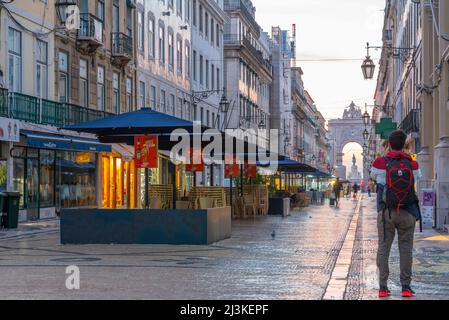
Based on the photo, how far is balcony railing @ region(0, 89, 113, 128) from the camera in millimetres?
27267

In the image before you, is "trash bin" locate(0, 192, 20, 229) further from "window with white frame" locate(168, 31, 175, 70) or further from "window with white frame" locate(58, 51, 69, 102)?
"window with white frame" locate(168, 31, 175, 70)

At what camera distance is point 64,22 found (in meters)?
32.3

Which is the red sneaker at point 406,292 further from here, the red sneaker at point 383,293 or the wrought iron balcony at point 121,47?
the wrought iron balcony at point 121,47

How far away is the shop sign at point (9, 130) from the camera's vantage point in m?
25.9

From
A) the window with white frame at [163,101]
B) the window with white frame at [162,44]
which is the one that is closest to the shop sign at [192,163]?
the window with white frame at [163,101]

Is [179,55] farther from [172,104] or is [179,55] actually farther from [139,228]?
[139,228]

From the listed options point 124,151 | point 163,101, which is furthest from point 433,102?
→ point 163,101

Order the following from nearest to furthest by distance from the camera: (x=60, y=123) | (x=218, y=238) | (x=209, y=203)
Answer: (x=218, y=238) → (x=209, y=203) → (x=60, y=123)

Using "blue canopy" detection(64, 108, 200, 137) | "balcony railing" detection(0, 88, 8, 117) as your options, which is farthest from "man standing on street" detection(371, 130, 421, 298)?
"balcony railing" detection(0, 88, 8, 117)

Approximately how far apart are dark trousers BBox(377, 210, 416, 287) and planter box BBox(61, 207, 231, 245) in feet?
25.0
